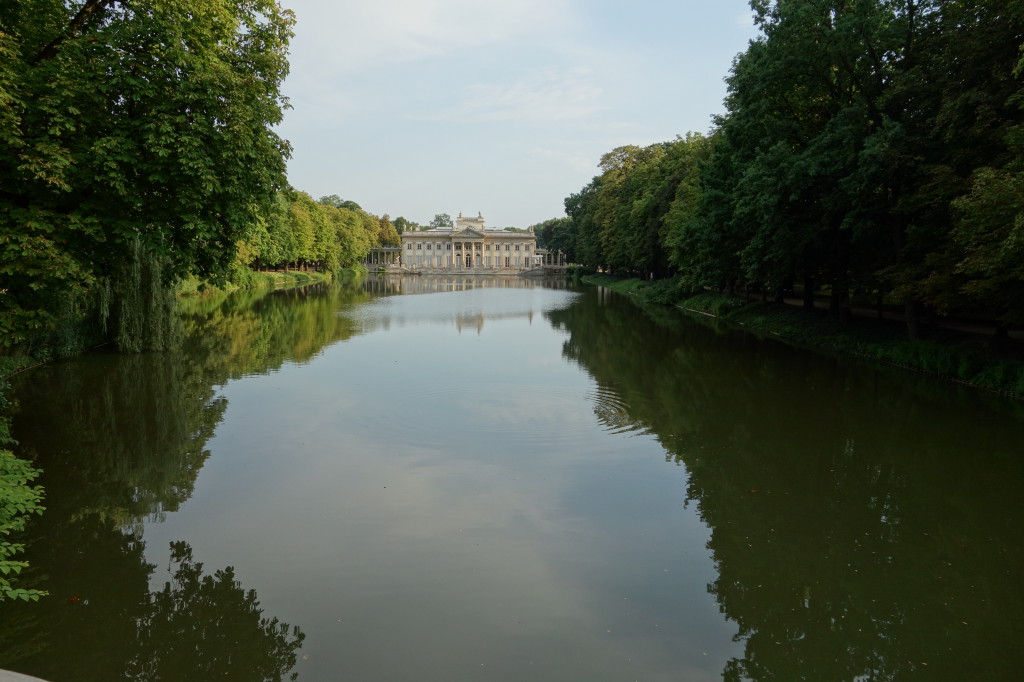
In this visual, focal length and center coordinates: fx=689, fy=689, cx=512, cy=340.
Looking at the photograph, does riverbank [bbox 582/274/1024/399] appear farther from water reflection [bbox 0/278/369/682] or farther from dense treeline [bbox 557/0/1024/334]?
water reflection [bbox 0/278/369/682]

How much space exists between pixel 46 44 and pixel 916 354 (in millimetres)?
20937

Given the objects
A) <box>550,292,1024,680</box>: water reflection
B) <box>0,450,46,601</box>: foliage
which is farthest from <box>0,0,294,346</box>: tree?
<box>550,292,1024,680</box>: water reflection

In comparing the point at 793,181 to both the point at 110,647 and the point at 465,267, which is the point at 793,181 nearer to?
the point at 110,647

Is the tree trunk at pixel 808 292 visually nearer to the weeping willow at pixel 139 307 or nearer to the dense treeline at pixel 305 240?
the weeping willow at pixel 139 307

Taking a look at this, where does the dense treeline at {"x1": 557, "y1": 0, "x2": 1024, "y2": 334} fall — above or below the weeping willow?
above

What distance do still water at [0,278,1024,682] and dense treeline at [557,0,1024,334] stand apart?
3737mm

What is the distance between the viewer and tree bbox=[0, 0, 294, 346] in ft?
27.8

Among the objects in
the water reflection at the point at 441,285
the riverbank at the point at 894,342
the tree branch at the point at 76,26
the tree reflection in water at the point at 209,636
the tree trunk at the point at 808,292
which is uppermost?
the tree branch at the point at 76,26

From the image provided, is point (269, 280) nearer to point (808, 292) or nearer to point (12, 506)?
point (808, 292)

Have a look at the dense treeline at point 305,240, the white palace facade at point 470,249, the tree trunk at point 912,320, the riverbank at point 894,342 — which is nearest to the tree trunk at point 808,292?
the riverbank at point 894,342

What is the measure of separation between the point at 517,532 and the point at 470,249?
124 metres

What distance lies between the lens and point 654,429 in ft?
41.5

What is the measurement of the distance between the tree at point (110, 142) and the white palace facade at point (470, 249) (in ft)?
384

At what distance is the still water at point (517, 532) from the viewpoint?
→ 18.6 ft
